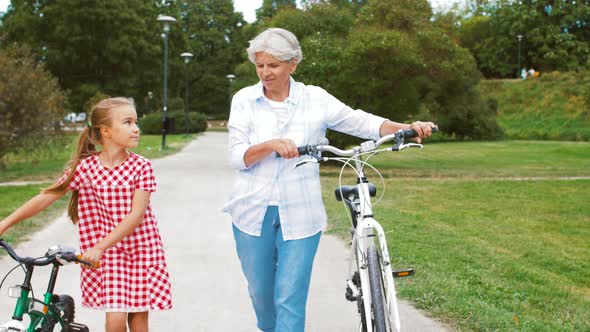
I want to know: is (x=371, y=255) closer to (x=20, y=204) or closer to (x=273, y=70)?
(x=273, y=70)

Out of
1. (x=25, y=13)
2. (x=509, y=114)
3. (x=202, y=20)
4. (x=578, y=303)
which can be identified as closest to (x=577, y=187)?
(x=578, y=303)

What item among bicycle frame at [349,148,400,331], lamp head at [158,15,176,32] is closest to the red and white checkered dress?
bicycle frame at [349,148,400,331]

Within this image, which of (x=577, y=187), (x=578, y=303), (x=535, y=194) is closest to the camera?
(x=578, y=303)

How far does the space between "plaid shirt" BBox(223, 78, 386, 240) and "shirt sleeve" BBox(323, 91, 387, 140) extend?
0.24 feet

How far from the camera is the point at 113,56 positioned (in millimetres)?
55875

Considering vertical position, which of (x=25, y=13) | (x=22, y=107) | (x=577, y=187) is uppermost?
(x=25, y=13)

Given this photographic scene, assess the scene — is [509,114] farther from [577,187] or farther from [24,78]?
[24,78]

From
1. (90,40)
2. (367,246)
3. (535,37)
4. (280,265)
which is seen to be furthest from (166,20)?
(535,37)

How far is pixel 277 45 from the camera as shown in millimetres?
3615

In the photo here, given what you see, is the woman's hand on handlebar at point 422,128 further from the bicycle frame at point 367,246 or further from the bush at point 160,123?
the bush at point 160,123

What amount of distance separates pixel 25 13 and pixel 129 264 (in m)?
53.8

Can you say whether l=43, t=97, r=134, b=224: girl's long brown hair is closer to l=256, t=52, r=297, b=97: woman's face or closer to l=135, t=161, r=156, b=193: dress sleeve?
l=135, t=161, r=156, b=193: dress sleeve

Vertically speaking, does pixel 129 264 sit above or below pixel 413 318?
above

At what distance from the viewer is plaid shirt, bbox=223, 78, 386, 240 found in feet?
12.2
